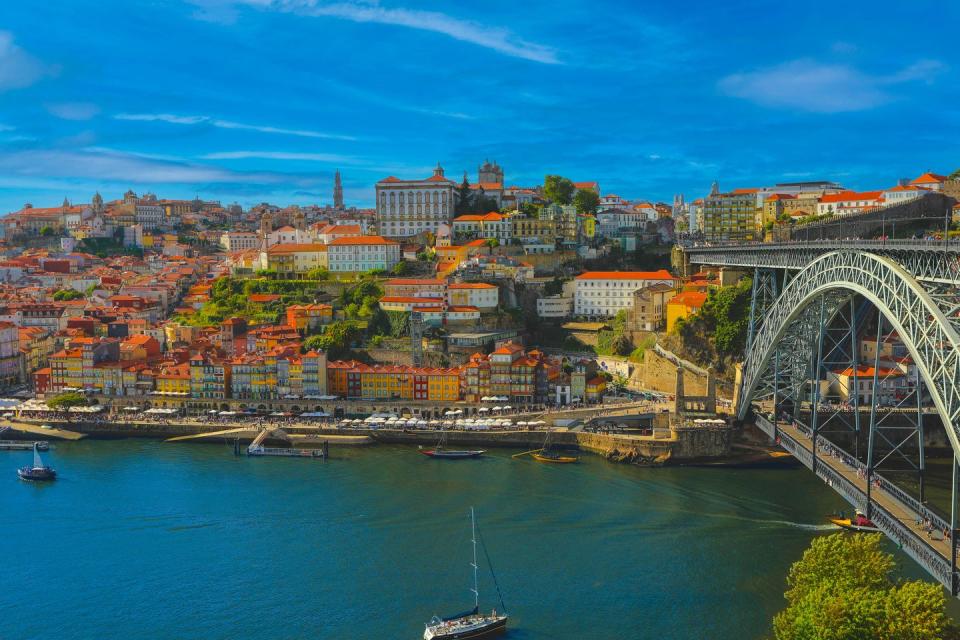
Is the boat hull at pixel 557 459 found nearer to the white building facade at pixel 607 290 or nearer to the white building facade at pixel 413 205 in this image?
the white building facade at pixel 607 290

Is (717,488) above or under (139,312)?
under

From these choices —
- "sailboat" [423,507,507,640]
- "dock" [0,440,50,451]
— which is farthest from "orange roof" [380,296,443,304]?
"sailboat" [423,507,507,640]

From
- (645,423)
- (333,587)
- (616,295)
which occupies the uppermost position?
(616,295)

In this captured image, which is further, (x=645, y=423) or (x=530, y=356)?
(x=530, y=356)

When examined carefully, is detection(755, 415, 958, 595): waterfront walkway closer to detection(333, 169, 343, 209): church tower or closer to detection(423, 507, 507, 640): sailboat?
detection(423, 507, 507, 640): sailboat

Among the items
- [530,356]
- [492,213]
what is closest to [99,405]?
[530,356]

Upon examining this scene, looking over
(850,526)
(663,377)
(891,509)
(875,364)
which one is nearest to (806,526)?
(850,526)

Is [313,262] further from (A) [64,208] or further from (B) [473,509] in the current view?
(A) [64,208]
